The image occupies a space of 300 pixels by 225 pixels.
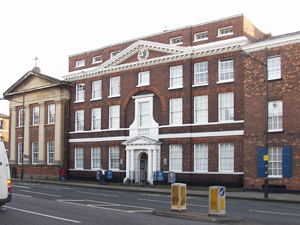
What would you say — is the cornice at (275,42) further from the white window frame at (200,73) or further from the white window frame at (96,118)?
the white window frame at (96,118)

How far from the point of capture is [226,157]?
1041 inches

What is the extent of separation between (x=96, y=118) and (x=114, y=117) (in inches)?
97.1

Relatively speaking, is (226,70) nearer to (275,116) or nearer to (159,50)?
(275,116)

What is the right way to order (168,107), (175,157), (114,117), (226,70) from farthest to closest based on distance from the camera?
(114,117)
(168,107)
(175,157)
(226,70)

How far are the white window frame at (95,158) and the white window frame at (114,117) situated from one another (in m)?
2.80

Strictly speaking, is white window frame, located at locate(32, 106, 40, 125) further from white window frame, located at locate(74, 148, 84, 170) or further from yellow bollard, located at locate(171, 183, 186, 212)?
yellow bollard, located at locate(171, 183, 186, 212)

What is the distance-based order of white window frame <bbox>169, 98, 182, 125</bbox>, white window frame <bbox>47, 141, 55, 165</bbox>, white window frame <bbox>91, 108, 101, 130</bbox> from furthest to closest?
white window frame <bbox>47, 141, 55, 165</bbox> → white window frame <bbox>91, 108, 101, 130</bbox> → white window frame <bbox>169, 98, 182, 125</bbox>

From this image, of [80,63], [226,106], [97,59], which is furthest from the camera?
[80,63]

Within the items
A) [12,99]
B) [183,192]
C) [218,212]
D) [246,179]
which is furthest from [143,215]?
[12,99]

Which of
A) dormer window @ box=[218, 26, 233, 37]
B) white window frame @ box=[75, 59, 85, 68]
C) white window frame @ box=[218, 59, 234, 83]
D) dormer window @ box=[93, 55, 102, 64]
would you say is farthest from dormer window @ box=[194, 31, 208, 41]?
white window frame @ box=[75, 59, 85, 68]

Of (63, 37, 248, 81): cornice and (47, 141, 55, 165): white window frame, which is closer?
(63, 37, 248, 81): cornice

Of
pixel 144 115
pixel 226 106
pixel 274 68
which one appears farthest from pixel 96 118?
pixel 274 68

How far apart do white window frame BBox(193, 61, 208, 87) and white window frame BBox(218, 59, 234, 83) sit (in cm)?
117

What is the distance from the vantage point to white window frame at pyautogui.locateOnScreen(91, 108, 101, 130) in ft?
115
